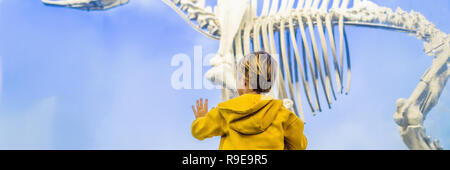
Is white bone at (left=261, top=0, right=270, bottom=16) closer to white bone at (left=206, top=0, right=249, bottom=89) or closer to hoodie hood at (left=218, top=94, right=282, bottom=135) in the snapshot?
white bone at (left=206, top=0, right=249, bottom=89)

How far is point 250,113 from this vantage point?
81 centimetres

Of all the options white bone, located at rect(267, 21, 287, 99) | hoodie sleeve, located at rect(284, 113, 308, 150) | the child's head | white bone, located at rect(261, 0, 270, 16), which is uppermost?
white bone, located at rect(261, 0, 270, 16)

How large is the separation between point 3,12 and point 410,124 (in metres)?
3.26

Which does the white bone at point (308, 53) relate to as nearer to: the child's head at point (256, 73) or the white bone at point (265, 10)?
the white bone at point (265, 10)

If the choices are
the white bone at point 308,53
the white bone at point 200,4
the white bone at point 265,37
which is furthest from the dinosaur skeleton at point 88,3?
the white bone at point 308,53

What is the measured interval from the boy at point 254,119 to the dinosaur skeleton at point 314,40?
4.76 ft

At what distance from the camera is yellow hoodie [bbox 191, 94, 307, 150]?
0.80 meters

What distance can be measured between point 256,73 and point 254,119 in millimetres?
99

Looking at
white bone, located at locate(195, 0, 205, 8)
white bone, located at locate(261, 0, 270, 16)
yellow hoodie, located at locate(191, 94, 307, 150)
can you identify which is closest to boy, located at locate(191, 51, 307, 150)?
yellow hoodie, located at locate(191, 94, 307, 150)

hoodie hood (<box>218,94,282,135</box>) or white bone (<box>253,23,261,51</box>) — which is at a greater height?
white bone (<box>253,23,261,51</box>)

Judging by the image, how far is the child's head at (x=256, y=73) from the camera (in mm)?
830

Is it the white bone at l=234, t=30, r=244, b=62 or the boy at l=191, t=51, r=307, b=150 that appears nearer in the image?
the boy at l=191, t=51, r=307, b=150
